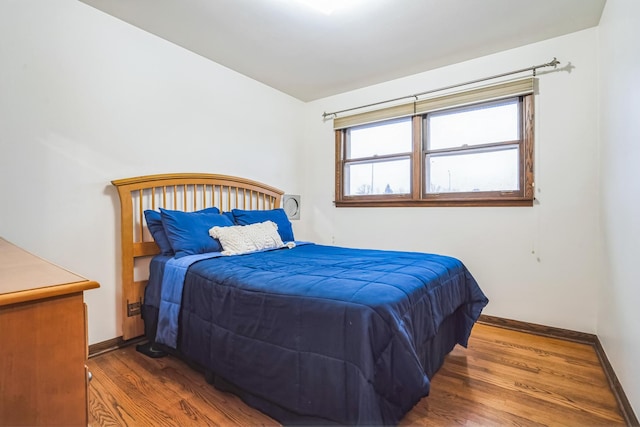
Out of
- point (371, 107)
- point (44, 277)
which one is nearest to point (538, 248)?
point (371, 107)

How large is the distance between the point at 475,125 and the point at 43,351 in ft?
10.9

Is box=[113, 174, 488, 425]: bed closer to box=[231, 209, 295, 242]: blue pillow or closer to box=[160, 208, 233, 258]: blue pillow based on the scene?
box=[160, 208, 233, 258]: blue pillow

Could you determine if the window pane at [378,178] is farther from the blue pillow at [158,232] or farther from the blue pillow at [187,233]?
the blue pillow at [158,232]

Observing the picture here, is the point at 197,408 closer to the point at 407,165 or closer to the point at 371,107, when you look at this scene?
the point at 407,165

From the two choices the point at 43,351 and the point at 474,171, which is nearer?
the point at 43,351

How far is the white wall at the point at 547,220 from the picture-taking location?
2.45m

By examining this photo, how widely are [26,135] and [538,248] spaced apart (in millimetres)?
3758

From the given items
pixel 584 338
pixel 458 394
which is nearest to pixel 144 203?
pixel 458 394

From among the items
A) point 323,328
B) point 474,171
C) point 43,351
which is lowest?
point 323,328

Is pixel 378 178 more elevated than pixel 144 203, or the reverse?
pixel 378 178

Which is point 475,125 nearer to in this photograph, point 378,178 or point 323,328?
point 378,178

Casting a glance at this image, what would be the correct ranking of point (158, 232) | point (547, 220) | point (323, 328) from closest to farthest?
point (323, 328), point (158, 232), point (547, 220)

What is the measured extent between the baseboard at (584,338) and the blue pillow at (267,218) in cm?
197

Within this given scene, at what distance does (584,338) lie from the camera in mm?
2430
